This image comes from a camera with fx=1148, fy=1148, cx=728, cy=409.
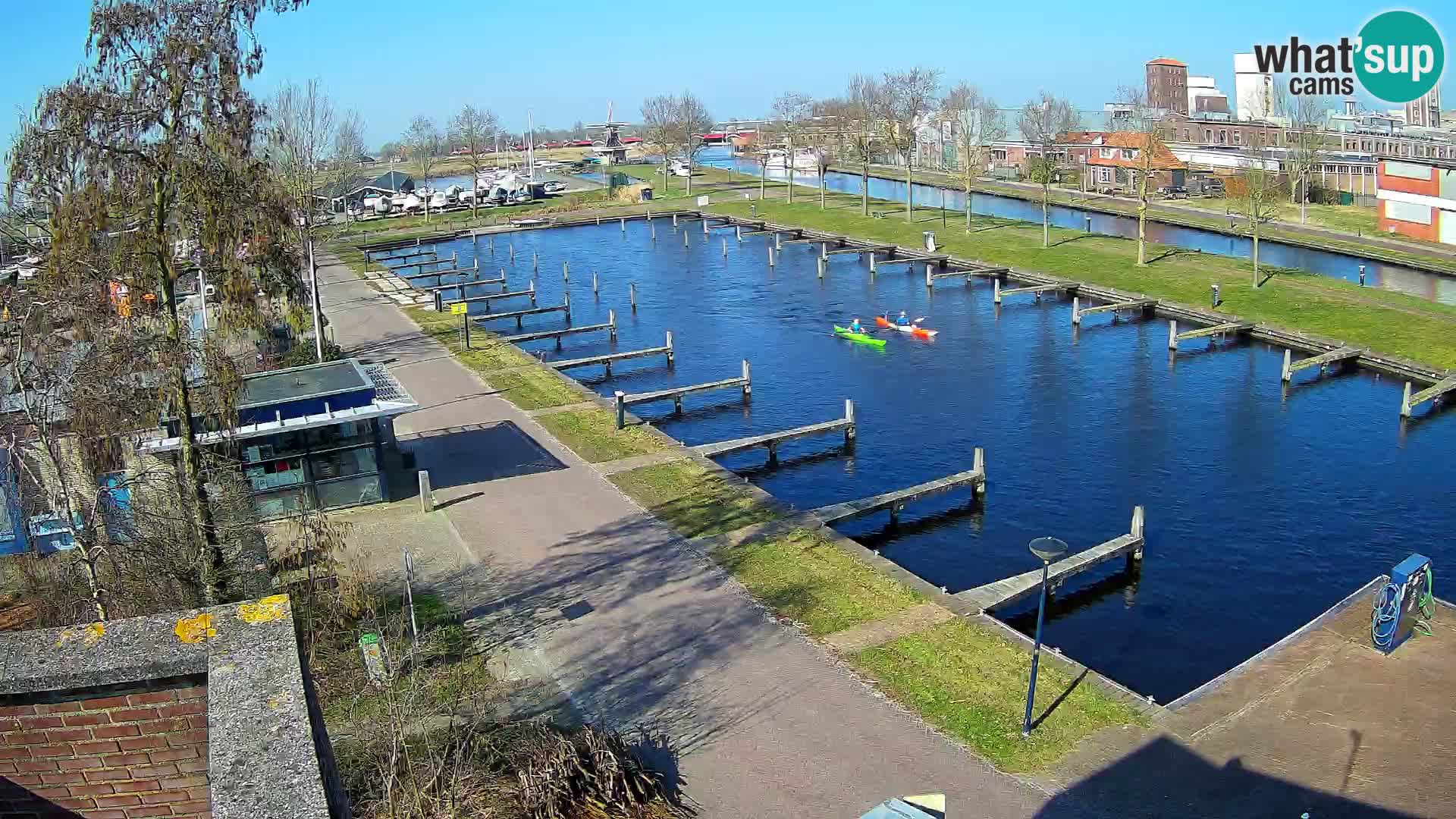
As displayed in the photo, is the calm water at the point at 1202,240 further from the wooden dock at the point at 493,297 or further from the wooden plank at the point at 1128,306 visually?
the wooden dock at the point at 493,297

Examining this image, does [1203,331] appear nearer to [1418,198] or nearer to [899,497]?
[899,497]

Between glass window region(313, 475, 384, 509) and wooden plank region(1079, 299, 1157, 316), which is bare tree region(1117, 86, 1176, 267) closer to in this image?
wooden plank region(1079, 299, 1157, 316)

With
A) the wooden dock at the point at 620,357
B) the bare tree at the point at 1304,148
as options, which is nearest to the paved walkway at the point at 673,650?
the wooden dock at the point at 620,357

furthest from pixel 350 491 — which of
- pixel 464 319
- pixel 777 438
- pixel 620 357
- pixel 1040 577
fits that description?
pixel 464 319

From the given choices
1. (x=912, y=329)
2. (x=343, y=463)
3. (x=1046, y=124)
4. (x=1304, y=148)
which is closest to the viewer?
(x=343, y=463)

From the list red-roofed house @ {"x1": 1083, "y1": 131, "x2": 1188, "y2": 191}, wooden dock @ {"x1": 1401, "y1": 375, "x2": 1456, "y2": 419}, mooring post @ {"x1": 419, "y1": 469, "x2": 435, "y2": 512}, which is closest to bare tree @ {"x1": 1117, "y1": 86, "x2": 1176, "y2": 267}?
red-roofed house @ {"x1": 1083, "y1": 131, "x2": 1188, "y2": 191}

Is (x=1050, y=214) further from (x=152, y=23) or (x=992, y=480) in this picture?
(x=152, y=23)
